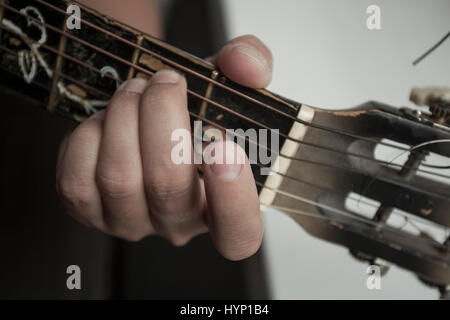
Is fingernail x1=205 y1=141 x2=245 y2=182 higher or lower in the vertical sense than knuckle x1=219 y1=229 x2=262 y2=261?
higher

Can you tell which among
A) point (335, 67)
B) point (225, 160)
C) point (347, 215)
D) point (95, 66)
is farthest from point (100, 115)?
point (335, 67)

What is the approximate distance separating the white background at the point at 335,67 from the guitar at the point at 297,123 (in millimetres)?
278

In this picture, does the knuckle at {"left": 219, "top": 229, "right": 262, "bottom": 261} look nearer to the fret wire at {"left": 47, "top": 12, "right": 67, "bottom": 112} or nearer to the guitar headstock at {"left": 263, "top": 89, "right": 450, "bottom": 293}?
the guitar headstock at {"left": 263, "top": 89, "right": 450, "bottom": 293}

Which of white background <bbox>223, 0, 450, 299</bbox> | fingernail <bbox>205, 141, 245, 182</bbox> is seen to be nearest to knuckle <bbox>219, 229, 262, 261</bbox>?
fingernail <bbox>205, 141, 245, 182</bbox>

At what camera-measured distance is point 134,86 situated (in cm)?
40

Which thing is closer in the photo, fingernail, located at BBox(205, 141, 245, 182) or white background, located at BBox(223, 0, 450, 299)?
fingernail, located at BBox(205, 141, 245, 182)

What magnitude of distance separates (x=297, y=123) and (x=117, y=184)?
0.24 meters

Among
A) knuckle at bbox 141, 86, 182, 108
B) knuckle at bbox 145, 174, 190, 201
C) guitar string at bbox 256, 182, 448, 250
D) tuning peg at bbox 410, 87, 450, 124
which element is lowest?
guitar string at bbox 256, 182, 448, 250

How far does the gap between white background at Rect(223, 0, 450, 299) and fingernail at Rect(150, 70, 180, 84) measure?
45cm

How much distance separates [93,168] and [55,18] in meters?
0.19

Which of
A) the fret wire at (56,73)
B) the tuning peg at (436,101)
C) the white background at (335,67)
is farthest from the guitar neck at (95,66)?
the white background at (335,67)

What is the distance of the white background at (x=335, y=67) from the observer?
24.1 inches

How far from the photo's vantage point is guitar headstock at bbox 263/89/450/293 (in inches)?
14.5

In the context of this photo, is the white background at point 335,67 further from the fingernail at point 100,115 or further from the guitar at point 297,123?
the fingernail at point 100,115
